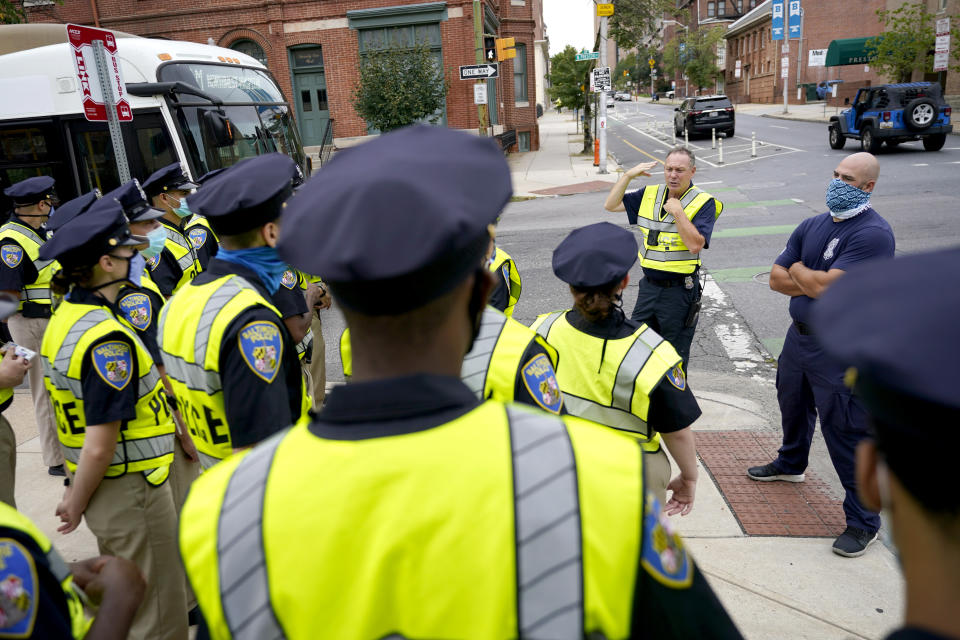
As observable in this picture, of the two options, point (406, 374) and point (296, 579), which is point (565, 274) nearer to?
point (406, 374)

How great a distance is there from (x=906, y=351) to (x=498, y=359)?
66.4 inches

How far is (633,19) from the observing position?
2816 cm

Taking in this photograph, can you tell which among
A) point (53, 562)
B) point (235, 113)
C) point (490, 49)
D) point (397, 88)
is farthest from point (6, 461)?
point (397, 88)

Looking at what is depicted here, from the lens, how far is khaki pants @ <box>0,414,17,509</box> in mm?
3646

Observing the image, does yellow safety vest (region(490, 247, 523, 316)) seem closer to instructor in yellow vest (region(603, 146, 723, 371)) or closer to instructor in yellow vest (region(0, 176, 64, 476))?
instructor in yellow vest (region(603, 146, 723, 371))

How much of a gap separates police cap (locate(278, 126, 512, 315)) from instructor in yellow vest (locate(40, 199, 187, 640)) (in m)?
2.11

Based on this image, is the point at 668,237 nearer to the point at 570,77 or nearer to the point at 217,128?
the point at 217,128

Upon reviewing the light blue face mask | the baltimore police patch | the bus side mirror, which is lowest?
the baltimore police patch

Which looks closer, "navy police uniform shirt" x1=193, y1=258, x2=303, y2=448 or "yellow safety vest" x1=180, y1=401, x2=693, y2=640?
"yellow safety vest" x1=180, y1=401, x2=693, y2=640

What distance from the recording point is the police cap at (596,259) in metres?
2.80

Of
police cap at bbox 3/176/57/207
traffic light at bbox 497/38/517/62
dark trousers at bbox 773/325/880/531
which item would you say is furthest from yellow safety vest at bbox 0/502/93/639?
traffic light at bbox 497/38/517/62

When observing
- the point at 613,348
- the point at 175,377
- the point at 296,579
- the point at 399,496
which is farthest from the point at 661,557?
the point at 175,377

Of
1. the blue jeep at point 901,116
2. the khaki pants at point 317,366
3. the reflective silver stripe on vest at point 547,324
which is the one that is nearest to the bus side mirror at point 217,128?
the khaki pants at point 317,366

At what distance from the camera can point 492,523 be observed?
41.8 inches
